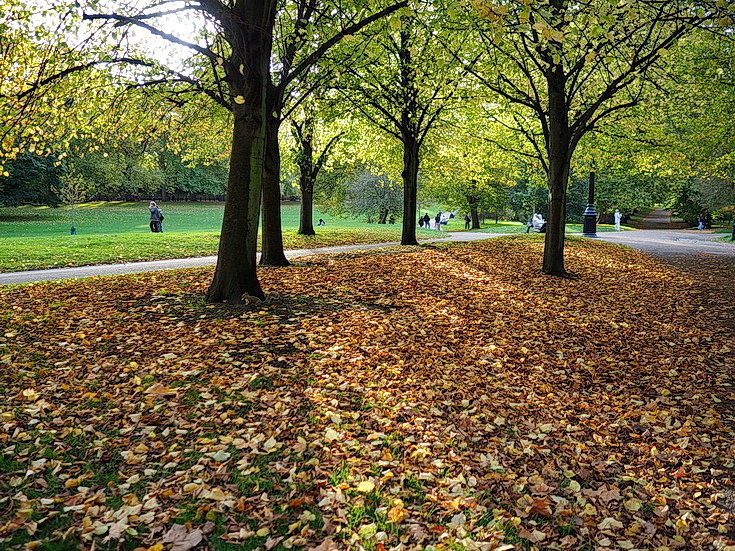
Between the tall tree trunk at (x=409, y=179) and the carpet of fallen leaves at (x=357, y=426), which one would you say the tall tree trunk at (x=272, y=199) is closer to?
the carpet of fallen leaves at (x=357, y=426)

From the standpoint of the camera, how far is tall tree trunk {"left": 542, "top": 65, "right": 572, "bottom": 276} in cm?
1170

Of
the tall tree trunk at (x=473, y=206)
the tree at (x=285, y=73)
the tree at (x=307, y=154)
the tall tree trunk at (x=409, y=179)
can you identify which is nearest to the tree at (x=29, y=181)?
the tree at (x=307, y=154)

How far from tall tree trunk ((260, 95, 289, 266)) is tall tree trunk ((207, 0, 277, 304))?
11.3 ft

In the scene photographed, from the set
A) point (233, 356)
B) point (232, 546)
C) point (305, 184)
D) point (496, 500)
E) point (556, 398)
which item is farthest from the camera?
point (305, 184)

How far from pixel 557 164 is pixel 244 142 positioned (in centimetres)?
794

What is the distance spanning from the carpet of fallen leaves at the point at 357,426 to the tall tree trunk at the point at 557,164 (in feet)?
11.8

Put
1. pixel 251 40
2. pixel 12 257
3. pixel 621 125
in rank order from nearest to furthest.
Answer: pixel 251 40
pixel 12 257
pixel 621 125

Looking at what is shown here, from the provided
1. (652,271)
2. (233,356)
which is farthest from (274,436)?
(652,271)

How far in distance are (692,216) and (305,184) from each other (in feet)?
125

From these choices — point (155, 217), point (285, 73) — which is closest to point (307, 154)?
point (155, 217)

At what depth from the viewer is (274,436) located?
4559 mm

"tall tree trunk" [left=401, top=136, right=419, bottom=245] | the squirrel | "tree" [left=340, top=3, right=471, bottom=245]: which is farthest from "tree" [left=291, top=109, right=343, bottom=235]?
the squirrel

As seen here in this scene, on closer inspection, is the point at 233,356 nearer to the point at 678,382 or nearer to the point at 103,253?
the point at 678,382

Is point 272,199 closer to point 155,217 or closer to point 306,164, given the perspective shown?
point 306,164
